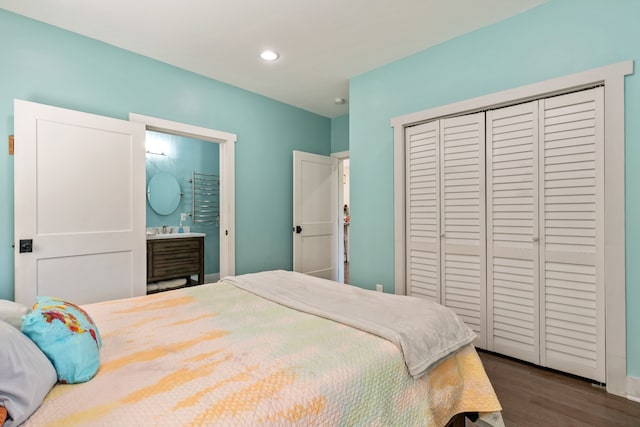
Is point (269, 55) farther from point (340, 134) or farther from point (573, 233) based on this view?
point (573, 233)

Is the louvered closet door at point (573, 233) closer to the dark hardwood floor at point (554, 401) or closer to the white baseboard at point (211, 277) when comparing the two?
the dark hardwood floor at point (554, 401)

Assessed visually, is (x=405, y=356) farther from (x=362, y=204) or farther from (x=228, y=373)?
(x=362, y=204)

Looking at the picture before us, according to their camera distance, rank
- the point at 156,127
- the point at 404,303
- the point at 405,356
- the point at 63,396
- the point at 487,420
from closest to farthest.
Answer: the point at 63,396
the point at 405,356
the point at 487,420
the point at 404,303
the point at 156,127

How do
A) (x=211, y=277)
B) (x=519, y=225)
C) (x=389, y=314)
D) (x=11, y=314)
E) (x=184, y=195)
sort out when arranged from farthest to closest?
(x=211, y=277) → (x=184, y=195) → (x=519, y=225) → (x=389, y=314) → (x=11, y=314)

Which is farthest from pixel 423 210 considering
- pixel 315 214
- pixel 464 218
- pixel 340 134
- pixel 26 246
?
pixel 26 246

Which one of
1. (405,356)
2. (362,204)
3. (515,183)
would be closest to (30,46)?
(362,204)

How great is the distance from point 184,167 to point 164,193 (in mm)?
529

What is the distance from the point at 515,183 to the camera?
248cm

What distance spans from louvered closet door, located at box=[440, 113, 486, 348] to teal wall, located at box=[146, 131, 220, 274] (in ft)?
12.3

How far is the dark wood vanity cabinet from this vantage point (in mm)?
4078

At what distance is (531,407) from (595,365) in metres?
0.62

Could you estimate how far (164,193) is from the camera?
4.81 m

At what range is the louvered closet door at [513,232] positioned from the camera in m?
2.40

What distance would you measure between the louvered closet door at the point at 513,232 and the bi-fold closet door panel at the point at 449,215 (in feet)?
0.23
